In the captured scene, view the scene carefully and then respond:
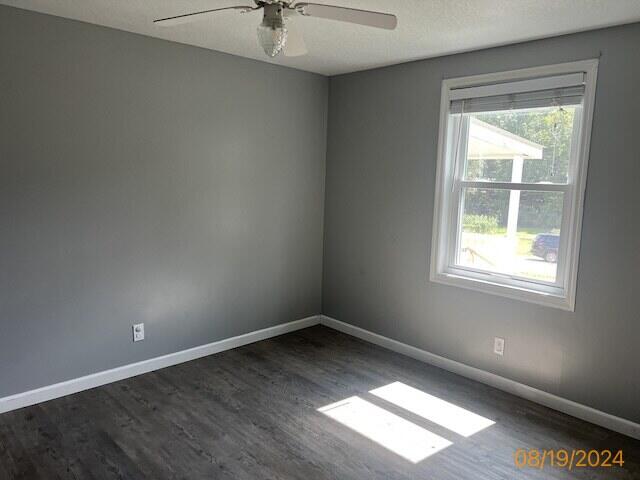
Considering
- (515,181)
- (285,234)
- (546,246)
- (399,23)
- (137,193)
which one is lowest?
(285,234)

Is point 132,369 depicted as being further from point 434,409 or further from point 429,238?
point 429,238

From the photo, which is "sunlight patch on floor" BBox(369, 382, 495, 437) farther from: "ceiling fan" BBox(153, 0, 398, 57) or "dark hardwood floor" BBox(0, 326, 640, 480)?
"ceiling fan" BBox(153, 0, 398, 57)

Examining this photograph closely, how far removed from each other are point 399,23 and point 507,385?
2.41 meters

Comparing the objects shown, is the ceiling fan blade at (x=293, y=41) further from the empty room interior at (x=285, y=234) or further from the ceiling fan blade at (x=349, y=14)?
the ceiling fan blade at (x=349, y=14)

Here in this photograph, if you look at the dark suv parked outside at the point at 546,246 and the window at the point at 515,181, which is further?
the dark suv parked outside at the point at 546,246

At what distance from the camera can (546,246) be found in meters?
3.07

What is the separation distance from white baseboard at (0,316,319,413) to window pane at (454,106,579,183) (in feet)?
6.85

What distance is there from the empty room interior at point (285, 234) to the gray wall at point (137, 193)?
0.05 ft

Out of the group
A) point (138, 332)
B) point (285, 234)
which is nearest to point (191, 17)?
point (138, 332)

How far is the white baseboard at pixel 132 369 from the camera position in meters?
2.87

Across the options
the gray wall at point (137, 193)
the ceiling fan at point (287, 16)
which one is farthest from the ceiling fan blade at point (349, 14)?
the gray wall at point (137, 193)

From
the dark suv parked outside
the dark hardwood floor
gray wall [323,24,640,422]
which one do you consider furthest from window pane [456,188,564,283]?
the dark hardwood floor

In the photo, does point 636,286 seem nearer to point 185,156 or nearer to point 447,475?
point 447,475

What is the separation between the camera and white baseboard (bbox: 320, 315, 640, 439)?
2795mm
